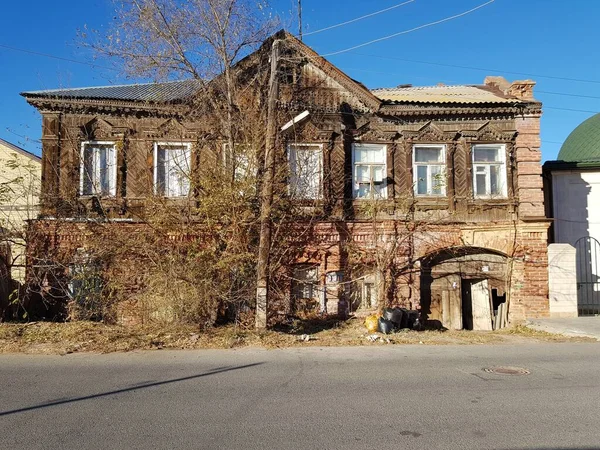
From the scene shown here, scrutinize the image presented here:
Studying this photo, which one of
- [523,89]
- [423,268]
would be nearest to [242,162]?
[423,268]

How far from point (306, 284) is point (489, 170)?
21.9 feet

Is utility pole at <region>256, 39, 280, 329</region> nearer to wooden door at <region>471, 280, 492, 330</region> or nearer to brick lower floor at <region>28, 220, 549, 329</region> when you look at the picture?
brick lower floor at <region>28, 220, 549, 329</region>

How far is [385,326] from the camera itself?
40.6 ft

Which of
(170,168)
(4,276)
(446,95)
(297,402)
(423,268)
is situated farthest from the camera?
(446,95)

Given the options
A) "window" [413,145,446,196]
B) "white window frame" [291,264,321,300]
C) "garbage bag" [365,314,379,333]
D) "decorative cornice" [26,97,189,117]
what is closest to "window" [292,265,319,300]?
"white window frame" [291,264,321,300]

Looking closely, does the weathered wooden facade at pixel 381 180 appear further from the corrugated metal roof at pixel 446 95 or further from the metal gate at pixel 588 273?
the metal gate at pixel 588 273

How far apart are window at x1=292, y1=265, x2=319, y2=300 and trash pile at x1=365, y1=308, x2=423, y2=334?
2118mm

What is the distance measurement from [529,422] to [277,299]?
8.39 metres

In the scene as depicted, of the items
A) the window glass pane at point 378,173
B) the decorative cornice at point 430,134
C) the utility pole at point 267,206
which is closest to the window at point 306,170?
the utility pole at point 267,206

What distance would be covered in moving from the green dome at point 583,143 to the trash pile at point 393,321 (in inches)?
439

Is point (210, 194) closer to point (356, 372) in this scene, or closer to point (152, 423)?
point (356, 372)

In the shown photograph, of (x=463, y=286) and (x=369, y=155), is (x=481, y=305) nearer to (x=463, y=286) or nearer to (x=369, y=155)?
(x=463, y=286)

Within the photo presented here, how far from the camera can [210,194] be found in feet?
40.1

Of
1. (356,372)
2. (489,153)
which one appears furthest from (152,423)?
(489,153)
